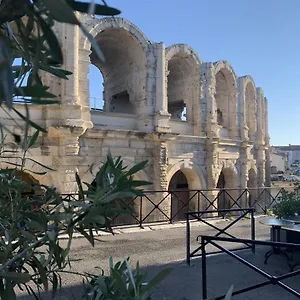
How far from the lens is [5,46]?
95 cm

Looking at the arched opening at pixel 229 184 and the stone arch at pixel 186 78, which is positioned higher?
the stone arch at pixel 186 78

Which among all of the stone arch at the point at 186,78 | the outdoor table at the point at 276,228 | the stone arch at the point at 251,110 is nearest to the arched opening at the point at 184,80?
the stone arch at the point at 186,78

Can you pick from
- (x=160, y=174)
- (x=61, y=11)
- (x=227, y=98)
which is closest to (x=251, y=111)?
(x=227, y=98)

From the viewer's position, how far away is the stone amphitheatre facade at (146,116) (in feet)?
32.7

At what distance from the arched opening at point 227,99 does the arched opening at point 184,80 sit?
218cm

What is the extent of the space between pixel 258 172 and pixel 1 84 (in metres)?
18.4

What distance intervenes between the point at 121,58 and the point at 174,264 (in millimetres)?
9506

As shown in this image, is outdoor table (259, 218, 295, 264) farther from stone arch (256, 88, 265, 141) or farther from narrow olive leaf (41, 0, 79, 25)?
stone arch (256, 88, 265, 141)

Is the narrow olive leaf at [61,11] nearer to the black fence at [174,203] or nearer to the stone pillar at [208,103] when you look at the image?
the black fence at [174,203]

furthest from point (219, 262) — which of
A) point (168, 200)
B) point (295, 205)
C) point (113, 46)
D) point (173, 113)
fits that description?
point (173, 113)

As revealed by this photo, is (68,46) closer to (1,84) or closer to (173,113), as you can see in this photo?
(173,113)

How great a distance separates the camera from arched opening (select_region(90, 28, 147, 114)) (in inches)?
480

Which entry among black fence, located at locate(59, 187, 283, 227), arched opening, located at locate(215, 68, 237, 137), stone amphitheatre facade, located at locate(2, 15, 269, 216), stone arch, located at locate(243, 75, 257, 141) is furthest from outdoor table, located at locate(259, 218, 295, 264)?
stone arch, located at locate(243, 75, 257, 141)

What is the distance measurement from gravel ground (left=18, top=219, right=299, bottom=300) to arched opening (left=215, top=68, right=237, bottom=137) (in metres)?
7.89
